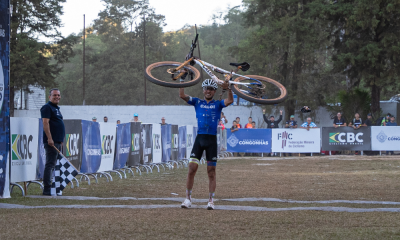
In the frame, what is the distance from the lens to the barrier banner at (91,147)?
12.6m

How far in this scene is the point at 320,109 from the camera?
3888cm

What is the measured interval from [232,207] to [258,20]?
1360 inches

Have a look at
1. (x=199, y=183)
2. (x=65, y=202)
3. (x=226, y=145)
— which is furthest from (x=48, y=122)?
(x=226, y=145)

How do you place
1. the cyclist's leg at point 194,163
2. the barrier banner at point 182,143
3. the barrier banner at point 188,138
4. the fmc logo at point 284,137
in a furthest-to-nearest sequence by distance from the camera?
the fmc logo at point 284,137 < the barrier banner at point 188,138 < the barrier banner at point 182,143 < the cyclist's leg at point 194,163

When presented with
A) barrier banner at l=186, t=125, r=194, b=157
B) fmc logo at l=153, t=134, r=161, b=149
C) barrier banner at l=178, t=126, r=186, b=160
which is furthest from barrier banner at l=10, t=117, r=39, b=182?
barrier banner at l=186, t=125, r=194, b=157

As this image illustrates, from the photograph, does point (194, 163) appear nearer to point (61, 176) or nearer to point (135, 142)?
point (61, 176)

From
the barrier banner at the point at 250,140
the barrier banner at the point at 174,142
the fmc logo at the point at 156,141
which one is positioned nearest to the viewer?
the fmc logo at the point at 156,141

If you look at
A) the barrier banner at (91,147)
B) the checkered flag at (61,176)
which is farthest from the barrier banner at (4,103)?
the barrier banner at (91,147)

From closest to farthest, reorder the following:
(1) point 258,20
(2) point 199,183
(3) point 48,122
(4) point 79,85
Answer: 1. (3) point 48,122
2. (2) point 199,183
3. (1) point 258,20
4. (4) point 79,85

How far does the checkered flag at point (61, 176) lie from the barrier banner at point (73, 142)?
1.20 metres

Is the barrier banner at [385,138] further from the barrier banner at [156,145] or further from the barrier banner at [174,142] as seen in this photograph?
the barrier banner at [156,145]

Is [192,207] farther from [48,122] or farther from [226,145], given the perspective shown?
[226,145]

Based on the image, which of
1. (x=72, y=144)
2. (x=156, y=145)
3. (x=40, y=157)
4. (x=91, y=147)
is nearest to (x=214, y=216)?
(x=40, y=157)

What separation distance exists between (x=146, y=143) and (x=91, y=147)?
426 centimetres
